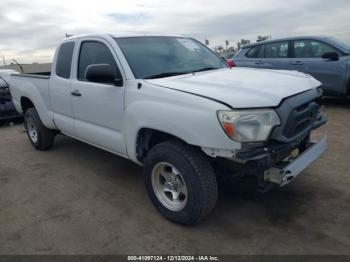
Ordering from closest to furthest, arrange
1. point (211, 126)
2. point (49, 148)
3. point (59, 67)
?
point (211, 126)
point (59, 67)
point (49, 148)

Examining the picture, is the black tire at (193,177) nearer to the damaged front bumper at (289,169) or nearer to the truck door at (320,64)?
the damaged front bumper at (289,169)

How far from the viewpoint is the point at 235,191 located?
3158mm

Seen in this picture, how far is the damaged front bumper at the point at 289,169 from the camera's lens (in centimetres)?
287

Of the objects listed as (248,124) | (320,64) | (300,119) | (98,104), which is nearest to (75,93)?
(98,104)

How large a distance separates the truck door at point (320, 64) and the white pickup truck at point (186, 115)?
4314 millimetres

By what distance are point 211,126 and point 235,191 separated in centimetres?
75

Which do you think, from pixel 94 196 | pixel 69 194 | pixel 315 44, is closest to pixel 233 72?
pixel 94 196

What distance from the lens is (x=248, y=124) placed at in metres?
2.76

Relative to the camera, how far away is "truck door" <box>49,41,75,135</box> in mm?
4715

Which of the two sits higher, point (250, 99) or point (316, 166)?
point (250, 99)

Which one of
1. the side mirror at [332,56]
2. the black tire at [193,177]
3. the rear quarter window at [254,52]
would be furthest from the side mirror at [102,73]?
the rear quarter window at [254,52]

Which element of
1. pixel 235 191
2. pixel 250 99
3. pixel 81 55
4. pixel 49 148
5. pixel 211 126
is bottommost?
pixel 49 148

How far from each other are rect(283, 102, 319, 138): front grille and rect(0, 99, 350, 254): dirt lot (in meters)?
0.73

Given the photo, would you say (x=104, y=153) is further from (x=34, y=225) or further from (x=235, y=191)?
(x=235, y=191)
